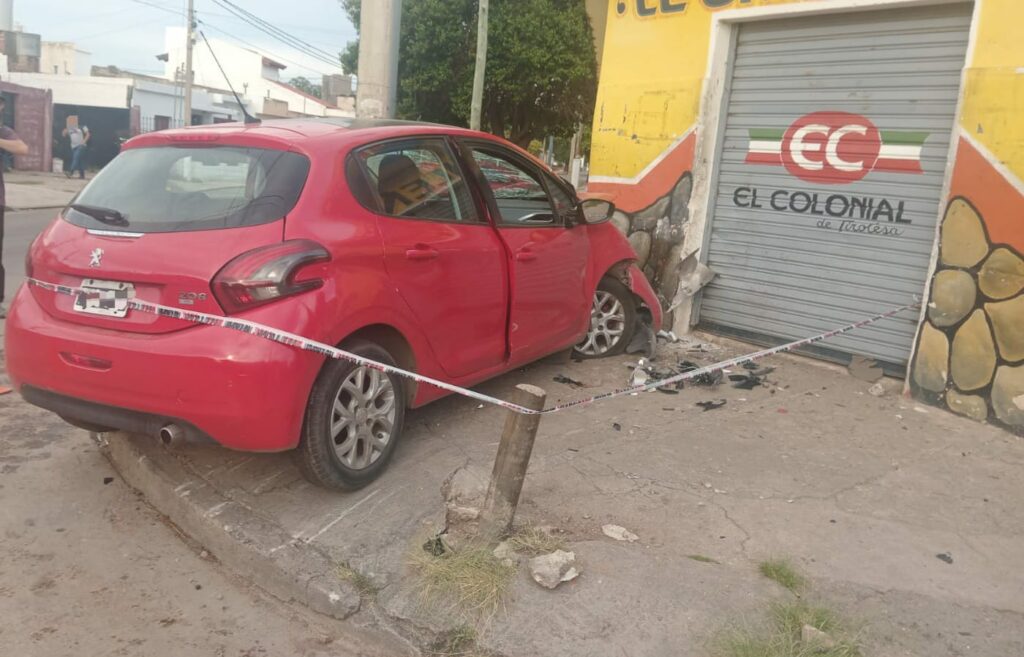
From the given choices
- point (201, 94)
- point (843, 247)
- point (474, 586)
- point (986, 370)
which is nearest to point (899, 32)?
point (843, 247)

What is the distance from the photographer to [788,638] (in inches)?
106

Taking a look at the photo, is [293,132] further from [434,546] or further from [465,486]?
[434,546]

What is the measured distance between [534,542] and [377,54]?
6544mm

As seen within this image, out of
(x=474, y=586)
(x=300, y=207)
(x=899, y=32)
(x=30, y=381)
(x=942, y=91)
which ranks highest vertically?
(x=899, y=32)

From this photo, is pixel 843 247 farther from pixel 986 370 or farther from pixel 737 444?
pixel 737 444

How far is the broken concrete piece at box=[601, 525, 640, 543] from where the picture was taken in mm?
3381

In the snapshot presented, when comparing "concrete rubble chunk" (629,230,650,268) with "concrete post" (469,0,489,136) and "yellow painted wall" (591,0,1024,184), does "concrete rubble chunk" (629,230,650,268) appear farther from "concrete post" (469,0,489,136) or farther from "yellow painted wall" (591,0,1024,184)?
"concrete post" (469,0,489,136)

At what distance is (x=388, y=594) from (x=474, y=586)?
328mm

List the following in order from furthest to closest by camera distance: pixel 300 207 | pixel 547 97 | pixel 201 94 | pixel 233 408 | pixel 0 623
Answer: pixel 201 94, pixel 547 97, pixel 300 207, pixel 233 408, pixel 0 623

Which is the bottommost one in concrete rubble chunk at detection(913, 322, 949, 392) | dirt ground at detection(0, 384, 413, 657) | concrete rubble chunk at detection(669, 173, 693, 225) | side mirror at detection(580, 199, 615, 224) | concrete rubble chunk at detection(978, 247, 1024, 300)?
dirt ground at detection(0, 384, 413, 657)

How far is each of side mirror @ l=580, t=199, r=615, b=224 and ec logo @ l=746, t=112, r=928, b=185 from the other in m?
1.59

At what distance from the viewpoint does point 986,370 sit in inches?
198

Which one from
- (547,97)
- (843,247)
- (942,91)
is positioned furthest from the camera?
(547,97)

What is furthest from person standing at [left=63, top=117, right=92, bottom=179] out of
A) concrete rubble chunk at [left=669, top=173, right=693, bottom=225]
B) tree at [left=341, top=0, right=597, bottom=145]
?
concrete rubble chunk at [left=669, top=173, right=693, bottom=225]
